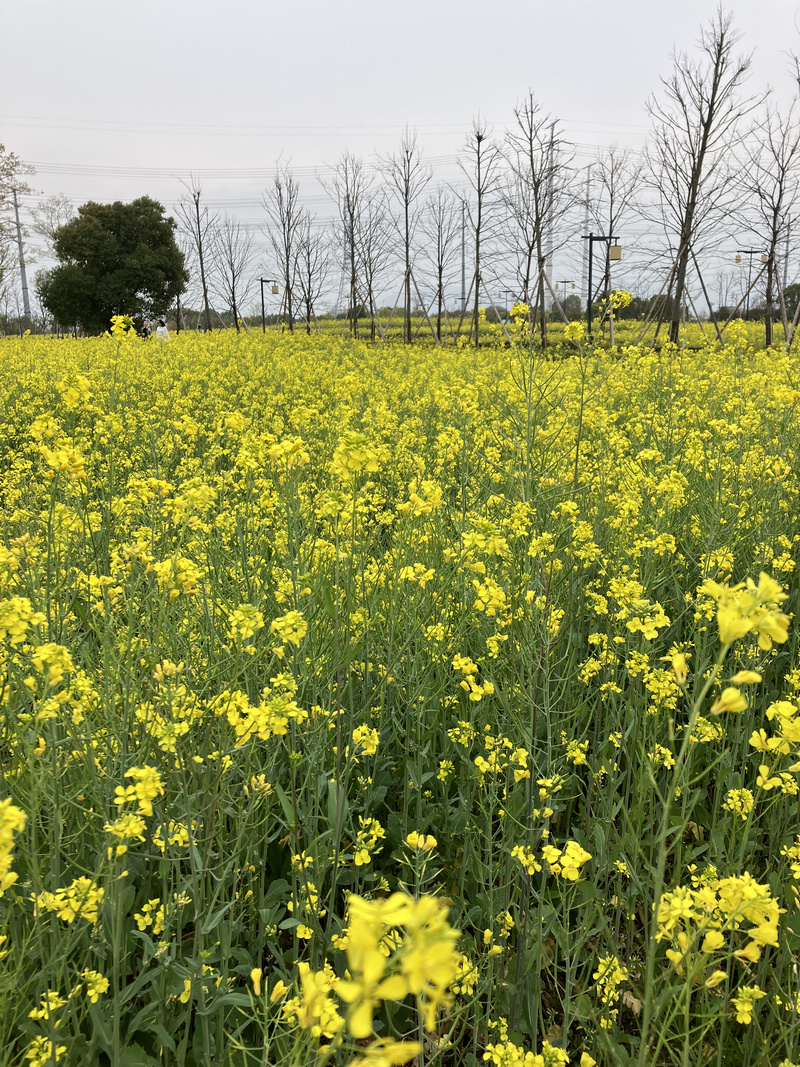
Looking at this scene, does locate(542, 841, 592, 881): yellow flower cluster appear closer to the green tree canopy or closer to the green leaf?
the green leaf

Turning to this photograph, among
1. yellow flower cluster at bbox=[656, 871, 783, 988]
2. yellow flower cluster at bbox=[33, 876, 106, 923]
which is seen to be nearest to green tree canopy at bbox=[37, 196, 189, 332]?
yellow flower cluster at bbox=[33, 876, 106, 923]

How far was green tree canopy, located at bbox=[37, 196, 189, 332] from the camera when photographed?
94.5ft

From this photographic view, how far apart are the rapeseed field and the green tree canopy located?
30107 mm

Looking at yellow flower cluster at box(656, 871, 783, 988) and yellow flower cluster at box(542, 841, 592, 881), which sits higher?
yellow flower cluster at box(656, 871, 783, 988)

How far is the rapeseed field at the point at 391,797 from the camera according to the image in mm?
1279

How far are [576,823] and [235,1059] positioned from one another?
133 centimetres

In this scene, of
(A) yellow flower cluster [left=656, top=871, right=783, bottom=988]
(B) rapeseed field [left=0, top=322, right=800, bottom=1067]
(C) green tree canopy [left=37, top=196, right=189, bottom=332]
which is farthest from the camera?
(C) green tree canopy [left=37, top=196, right=189, bottom=332]

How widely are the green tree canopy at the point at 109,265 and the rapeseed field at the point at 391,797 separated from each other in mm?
30107

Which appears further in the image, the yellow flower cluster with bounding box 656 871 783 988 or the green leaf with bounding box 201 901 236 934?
the green leaf with bounding box 201 901 236 934

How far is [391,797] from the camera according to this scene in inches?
95.0

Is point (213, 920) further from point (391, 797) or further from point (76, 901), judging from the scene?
point (391, 797)

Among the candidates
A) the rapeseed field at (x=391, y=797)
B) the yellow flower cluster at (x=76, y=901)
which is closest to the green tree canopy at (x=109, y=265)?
the rapeseed field at (x=391, y=797)

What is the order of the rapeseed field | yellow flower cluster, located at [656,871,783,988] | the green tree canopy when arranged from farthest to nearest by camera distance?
the green tree canopy
the rapeseed field
yellow flower cluster, located at [656,871,783,988]

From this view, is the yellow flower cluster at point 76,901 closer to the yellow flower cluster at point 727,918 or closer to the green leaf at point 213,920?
the green leaf at point 213,920
